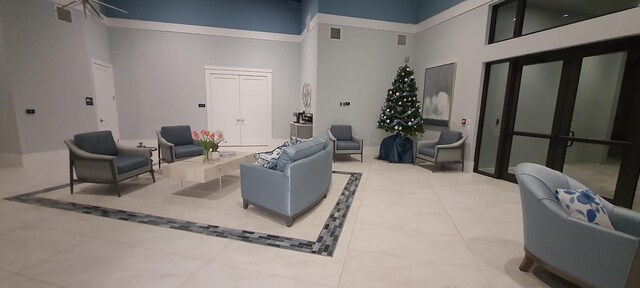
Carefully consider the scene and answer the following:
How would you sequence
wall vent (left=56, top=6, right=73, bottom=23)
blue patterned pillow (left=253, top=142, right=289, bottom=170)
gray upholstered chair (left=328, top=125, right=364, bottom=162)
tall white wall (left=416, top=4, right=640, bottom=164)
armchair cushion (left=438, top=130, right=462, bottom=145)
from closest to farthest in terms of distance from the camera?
blue patterned pillow (left=253, top=142, right=289, bottom=170) < tall white wall (left=416, top=4, right=640, bottom=164) < wall vent (left=56, top=6, right=73, bottom=23) < armchair cushion (left=438, top=130, right=462, bottom=145) < gray upholstered chair (left=328, top=125, right=364, bottom=162)

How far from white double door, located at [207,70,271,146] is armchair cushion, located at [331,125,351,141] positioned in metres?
2.70

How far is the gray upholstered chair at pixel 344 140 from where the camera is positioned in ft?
19.4

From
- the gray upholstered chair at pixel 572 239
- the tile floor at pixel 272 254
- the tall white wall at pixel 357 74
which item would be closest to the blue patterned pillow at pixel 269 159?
the tile floor at pixel 272 254

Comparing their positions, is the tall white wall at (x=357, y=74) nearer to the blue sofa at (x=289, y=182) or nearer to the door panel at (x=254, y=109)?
the door panel at (x=254, y=109)

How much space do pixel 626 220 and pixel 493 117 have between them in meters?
3.52

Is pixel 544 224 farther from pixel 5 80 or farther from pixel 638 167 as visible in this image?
pixel 5 80

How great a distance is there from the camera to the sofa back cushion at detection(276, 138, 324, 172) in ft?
9.13

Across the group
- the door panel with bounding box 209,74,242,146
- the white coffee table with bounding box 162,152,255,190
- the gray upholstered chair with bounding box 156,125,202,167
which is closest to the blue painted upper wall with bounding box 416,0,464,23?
the door panel with bounding box 209,74,242,146

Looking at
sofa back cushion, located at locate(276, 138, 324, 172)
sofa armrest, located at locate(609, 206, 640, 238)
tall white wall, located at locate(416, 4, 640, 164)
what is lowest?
sofa armrest, located at locate(609, 206, 640, 238)

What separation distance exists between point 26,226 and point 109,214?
679 millimetres

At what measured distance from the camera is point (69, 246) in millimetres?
2316

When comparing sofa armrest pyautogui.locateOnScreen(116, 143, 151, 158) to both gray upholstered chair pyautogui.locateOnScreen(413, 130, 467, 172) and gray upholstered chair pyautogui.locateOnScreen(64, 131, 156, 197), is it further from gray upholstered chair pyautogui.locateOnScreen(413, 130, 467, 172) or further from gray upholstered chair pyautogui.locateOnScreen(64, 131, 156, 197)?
gray upholstered chair pyautogui.locateOnScreen(413, 130, 467, 172)

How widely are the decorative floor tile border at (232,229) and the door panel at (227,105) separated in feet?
14.8

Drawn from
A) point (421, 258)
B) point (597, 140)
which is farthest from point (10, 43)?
point (597, 140)
